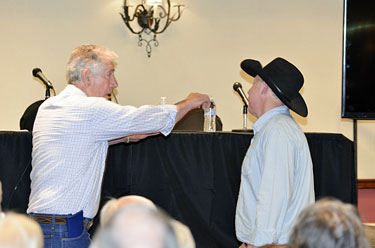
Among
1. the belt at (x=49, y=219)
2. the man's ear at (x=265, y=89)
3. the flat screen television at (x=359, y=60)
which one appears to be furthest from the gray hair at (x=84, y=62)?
the flat screen television at (x=359, y=60)

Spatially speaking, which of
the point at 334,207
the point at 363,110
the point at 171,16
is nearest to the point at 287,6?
the point at 171,16

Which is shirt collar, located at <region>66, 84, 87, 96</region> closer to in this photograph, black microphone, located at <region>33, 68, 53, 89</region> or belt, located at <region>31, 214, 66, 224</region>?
belt, located at <region>31, 214, 66, 224</region>

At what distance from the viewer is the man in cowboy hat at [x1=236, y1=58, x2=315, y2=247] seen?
2.59 metres

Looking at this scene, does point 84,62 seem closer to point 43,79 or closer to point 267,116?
point 267,116

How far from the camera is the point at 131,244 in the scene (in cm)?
113

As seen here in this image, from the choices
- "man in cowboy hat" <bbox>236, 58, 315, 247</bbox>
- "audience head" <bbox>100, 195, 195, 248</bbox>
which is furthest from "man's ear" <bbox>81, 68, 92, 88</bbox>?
"audience head" <bbox>100, 195, 195, 248</bbox>

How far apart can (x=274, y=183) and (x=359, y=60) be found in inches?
120

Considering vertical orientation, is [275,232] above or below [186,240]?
below

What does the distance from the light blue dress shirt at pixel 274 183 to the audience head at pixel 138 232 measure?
1.43 m

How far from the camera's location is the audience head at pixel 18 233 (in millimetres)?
1163

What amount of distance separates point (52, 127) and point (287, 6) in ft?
13.7

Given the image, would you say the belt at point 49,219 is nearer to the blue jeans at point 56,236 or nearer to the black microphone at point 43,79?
the blue jeans at point 56,236

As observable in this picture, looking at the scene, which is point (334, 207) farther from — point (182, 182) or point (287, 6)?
point (287, 6)

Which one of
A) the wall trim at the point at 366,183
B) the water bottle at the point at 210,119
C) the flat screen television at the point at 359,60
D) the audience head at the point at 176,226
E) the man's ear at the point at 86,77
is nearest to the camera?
the audience head at the point at 176,226
